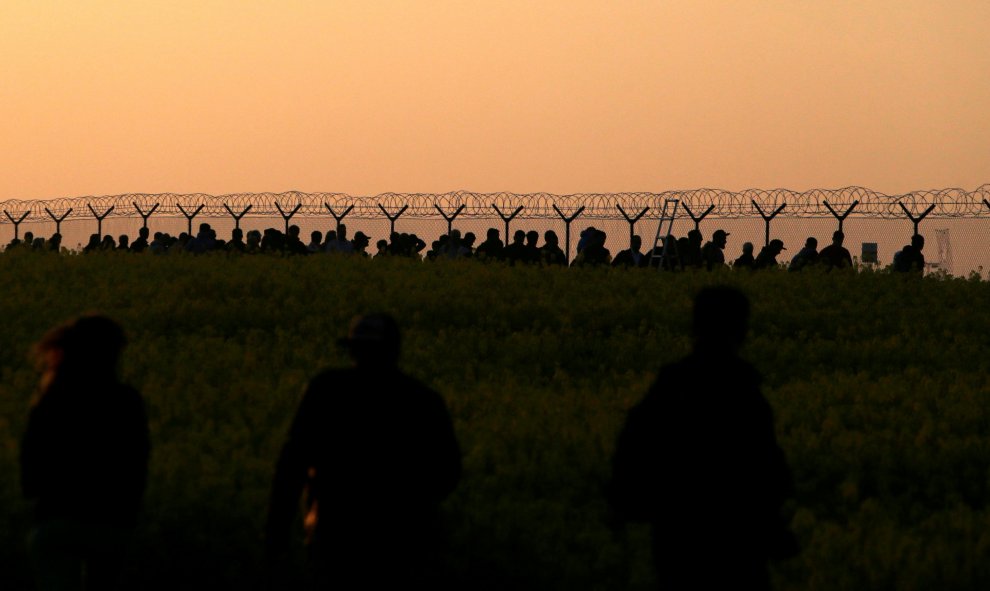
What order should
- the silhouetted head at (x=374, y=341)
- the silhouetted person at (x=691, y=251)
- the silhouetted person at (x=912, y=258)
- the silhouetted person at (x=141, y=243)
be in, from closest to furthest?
the silhouetted head at (x=374, y=341) < the silhouetted person at (x=912, y=258) < the silhouetted person at (x=691, y=251) < the silhouetted person at (x=141, y=243)

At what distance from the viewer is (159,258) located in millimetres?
29031

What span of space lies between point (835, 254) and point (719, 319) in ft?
77.7

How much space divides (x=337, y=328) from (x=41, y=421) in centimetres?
1513

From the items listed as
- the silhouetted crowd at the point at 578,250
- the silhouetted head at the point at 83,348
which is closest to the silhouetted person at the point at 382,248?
the silhouetted crowd at the point at 578,250

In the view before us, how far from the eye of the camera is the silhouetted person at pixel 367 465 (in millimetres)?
6777

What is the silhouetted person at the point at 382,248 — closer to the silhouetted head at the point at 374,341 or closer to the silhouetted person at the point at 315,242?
the silhouetted person at the point at 315,242

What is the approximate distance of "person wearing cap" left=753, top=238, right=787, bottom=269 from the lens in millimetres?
30156

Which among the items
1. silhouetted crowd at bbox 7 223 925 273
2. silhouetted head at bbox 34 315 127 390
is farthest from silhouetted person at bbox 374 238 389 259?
silhouetted head at bbox 34 315 127 390

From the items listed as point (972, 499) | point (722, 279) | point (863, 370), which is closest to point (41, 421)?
point (972, 499)

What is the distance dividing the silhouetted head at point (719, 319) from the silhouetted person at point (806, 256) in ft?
76.1

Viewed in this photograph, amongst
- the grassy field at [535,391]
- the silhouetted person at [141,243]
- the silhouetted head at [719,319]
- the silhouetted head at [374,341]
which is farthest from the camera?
the silhouetted person at [141,243]

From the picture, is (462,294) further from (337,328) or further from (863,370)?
(863,370)

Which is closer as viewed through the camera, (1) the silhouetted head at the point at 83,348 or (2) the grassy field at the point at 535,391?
(1) the silhouetted head at the point at 83,348

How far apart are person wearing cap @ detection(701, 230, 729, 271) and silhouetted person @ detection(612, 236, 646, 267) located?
1.25 m
